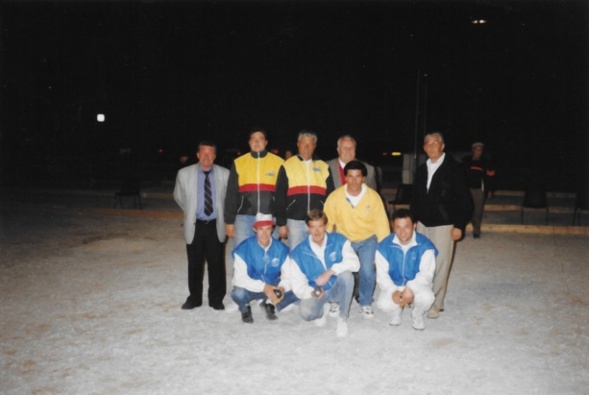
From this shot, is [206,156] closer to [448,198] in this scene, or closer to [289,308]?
[289,308]

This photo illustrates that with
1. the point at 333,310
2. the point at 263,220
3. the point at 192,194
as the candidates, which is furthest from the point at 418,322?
the point at 192,194

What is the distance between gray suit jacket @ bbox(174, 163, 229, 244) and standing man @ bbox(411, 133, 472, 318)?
209 centimetres

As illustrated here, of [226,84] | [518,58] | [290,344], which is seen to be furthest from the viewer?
[226,84]

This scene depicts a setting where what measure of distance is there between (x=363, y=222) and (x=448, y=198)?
0.87 m

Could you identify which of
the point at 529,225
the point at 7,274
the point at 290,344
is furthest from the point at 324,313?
the point at 529,225

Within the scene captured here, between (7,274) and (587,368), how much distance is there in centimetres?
692

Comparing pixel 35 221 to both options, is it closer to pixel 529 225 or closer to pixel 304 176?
pixel 304 176

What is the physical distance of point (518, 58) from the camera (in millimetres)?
24281

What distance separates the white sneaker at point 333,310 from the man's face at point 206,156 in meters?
1.97

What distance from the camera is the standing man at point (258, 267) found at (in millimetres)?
4758

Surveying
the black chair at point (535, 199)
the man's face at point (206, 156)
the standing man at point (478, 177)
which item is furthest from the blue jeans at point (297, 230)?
the black chair at point (535, 199)

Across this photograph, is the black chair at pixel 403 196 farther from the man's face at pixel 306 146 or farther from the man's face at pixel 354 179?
the man's face at pixel 354 179

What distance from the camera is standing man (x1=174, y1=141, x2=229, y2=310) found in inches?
204

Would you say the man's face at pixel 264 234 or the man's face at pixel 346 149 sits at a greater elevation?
the man's face at pixel 346 149
